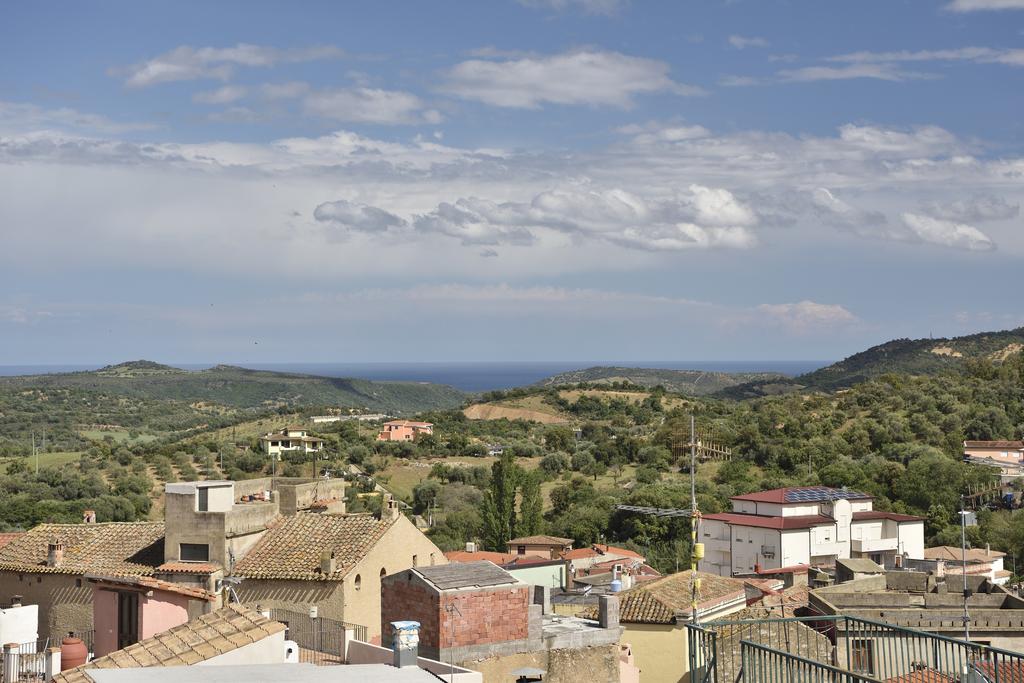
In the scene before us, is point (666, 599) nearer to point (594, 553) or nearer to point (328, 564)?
point (328, 564)

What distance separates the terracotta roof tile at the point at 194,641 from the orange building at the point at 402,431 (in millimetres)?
93129

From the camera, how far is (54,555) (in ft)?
90.3

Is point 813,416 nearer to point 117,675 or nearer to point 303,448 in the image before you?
point 303,448

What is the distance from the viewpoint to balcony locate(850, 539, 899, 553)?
191ft

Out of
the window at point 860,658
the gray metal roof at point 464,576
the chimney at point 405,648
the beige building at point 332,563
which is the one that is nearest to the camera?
the chimney at point 405,648

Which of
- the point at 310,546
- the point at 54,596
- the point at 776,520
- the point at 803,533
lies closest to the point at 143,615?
the point at 310,546

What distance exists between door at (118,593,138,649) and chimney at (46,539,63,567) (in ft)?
32.7

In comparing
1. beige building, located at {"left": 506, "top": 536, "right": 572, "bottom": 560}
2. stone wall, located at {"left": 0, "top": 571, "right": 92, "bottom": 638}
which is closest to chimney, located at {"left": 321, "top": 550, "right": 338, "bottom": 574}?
stone wall, located at {"left": 0, "top": 571, "right": 92, "bottom": 638}

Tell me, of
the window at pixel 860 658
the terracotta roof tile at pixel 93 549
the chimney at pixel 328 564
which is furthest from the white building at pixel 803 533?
the window at pixel 860 658

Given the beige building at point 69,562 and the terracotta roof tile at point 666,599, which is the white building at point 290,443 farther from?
the terracotta roof tile at point 666,599

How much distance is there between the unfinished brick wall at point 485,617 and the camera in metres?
16.9

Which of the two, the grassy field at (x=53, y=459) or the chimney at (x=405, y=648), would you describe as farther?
the grassy field at (x=53, y=459)

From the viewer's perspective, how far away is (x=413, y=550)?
91.0ft

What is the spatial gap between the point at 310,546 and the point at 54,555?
5.78 meters
